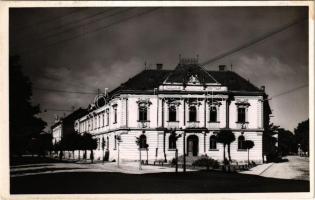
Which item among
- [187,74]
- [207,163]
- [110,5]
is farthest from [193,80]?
[110,5]

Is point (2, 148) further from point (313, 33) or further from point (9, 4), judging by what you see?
point (313, 33)

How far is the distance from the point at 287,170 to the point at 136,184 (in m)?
4.71

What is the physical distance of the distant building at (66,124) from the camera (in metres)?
15.3

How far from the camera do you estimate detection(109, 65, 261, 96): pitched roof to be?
49.3 ft

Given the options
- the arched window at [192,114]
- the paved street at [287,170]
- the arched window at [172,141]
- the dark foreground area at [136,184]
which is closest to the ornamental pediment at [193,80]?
the arched window at [192,114]

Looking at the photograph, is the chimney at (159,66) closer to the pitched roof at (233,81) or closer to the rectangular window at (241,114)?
the pitched roof at (233,81)

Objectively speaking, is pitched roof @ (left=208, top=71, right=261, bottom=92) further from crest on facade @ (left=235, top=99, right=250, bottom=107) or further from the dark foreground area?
the dark foreground area

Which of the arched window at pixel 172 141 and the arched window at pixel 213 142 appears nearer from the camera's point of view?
the arched window at pixel 172 141

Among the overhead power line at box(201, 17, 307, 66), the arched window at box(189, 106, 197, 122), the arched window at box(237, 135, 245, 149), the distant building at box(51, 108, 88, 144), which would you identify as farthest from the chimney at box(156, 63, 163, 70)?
the arched window at box(237, 135, 245, 149)

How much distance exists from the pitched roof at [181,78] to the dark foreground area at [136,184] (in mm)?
2573

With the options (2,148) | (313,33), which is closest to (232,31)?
(313,33)

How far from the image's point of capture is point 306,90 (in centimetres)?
1342

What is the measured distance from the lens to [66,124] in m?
16.0

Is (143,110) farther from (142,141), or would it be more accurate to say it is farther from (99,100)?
(99,100)
